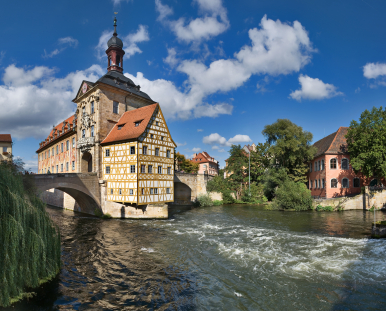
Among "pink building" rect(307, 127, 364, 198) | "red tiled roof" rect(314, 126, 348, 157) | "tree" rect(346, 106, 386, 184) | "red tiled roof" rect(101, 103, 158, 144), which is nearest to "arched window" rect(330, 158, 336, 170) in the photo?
"pink building" rect(307, 127, 364, 198)

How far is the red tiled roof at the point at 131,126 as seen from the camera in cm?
2142

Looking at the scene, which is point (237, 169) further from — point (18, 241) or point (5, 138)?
point (5, 138)

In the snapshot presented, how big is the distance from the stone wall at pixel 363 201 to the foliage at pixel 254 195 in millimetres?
9681

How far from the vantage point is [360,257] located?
11031 mm

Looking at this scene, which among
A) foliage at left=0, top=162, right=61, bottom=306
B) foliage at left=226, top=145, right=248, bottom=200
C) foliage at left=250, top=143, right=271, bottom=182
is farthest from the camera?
→ foliage at left=226, top=145, right=248, bottom=200

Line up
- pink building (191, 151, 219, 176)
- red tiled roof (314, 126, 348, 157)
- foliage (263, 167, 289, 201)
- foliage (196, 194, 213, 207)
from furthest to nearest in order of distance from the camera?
pink building (191, 151, 219, 176), foliage (263, 167, 289, 201), foliage (196, 194, 213, 207), red tiled roof (314, 126, 348, 157)

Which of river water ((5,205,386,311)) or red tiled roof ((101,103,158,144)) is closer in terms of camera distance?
river water ((5,205,386,311))

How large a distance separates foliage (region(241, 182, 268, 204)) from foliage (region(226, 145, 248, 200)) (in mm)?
1421

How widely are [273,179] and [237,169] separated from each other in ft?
24.2

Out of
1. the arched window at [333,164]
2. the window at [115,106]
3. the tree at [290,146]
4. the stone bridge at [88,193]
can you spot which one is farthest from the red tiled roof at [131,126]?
the arched window at [333,164]

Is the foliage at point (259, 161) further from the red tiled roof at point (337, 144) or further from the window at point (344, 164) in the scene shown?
the window at point (344, 164)

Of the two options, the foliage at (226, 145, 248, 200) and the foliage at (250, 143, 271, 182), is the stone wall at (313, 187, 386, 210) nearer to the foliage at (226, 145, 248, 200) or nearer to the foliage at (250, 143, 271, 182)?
the foliage at (250, 143, 271, 182)

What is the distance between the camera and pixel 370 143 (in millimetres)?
26953

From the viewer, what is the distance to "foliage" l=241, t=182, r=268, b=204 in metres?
37.2
